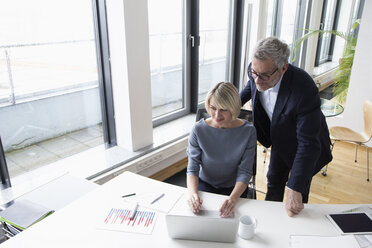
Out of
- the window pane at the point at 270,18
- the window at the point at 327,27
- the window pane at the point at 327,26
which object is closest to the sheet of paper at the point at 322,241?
the window pane at the point at 270,18

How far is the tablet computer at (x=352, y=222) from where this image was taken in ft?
4.45

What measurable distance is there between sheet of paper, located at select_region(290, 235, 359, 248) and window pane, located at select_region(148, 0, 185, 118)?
2249mm

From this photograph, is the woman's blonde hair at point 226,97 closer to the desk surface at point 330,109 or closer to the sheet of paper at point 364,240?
the sheet of paper at point 364,240

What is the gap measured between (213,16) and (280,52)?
2.38 meters

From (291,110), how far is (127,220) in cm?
100

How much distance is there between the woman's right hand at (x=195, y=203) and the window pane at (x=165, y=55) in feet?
6.12

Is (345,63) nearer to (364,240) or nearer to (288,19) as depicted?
(288,19)

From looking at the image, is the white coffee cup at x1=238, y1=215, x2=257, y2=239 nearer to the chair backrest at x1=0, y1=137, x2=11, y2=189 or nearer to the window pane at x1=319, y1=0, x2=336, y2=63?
the chair backrest at x1=0, y1=137, x2=11, y2=189

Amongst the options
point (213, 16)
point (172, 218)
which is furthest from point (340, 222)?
point (213, 16)

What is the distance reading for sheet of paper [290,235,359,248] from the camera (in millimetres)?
1272

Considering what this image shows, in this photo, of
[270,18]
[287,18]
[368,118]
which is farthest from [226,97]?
[287,18]

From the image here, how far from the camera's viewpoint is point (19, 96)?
2.15 m

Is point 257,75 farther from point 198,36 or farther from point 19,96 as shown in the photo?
point 198,36

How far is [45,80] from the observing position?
2281 millimetres
